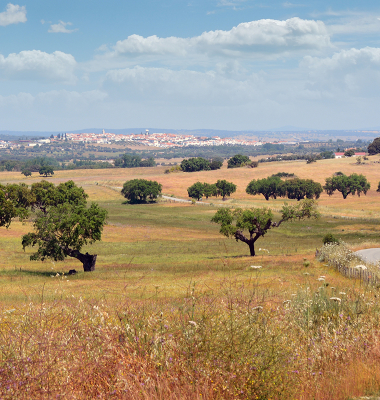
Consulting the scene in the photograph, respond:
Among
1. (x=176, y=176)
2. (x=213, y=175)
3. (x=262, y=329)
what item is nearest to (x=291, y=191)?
(x=213, y=175)

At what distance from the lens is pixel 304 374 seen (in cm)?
641

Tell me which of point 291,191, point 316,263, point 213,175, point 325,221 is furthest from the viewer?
point 213,175

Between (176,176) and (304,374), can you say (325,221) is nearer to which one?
(304,374)

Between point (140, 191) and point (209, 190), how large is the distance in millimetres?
26140

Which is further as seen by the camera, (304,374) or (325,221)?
(325,221)

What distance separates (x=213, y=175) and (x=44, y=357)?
18980 centimetres

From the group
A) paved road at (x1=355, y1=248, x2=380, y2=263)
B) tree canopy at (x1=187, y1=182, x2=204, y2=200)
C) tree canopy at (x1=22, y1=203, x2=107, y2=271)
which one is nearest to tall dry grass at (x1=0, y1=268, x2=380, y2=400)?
paved road at (x1=355, y1=248, x2=380, y2=263)

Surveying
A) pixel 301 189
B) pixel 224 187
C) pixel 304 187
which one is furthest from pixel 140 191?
pixel 304 187

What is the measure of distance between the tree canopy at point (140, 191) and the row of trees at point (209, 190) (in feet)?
44.2

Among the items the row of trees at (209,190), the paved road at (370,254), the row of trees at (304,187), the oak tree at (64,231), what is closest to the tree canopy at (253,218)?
the paved road at (370,254)

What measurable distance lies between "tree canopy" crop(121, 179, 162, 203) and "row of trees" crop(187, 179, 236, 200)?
13470 mm

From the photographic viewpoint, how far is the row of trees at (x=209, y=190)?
150125mm

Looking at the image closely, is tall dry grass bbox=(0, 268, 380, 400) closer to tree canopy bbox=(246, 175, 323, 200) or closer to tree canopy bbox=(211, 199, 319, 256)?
tree canopy bbox=(211, 199, 319, 256)

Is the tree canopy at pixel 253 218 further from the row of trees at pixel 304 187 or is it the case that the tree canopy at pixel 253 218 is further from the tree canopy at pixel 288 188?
the row of trees at pixel 304 187
